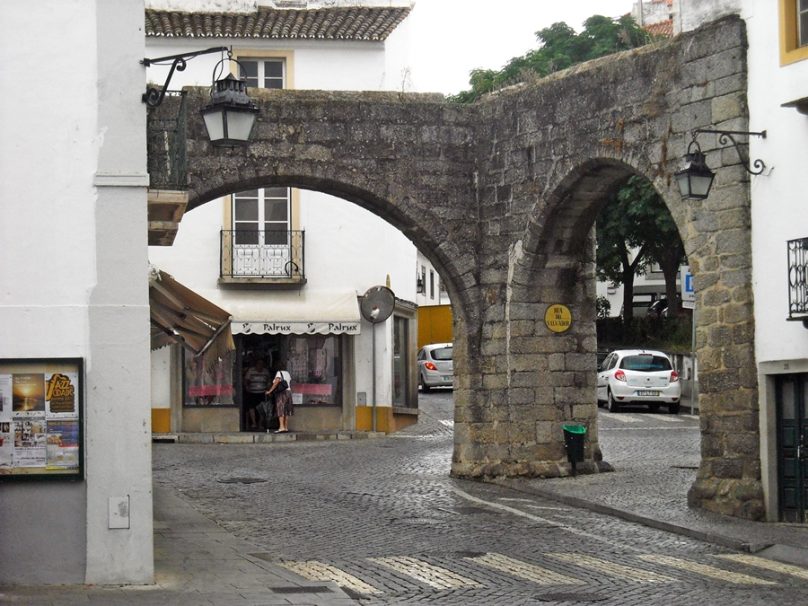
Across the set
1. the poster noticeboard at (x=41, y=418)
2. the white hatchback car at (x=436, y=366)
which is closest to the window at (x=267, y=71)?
the white hatchback car at (x=436, y=366)

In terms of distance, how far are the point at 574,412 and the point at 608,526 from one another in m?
4.73

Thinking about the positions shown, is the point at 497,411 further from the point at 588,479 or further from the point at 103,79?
the point at 103,79

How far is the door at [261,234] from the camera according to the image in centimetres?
2855

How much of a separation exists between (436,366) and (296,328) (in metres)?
11.1

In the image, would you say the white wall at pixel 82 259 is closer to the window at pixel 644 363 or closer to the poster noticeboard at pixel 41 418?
the poster noticeboard at pixel 41 418

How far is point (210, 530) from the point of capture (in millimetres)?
14391

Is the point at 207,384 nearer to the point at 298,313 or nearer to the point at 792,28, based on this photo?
the point at 298,313

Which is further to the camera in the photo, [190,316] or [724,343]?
[724,343]

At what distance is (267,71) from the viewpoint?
96.4 ft

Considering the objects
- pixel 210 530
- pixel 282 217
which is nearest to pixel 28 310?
pixel 210 530

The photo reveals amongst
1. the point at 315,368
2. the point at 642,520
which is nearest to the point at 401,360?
the point at 315,368

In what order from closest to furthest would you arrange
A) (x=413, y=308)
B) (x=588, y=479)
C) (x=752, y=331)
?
1. (x=752, y=331)
2. (x=588, y=479)
3. (x=413, y=308)

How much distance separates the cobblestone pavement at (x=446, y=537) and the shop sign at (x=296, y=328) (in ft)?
14.6

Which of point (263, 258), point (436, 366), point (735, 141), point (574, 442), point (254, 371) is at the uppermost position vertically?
point (735, 141)
